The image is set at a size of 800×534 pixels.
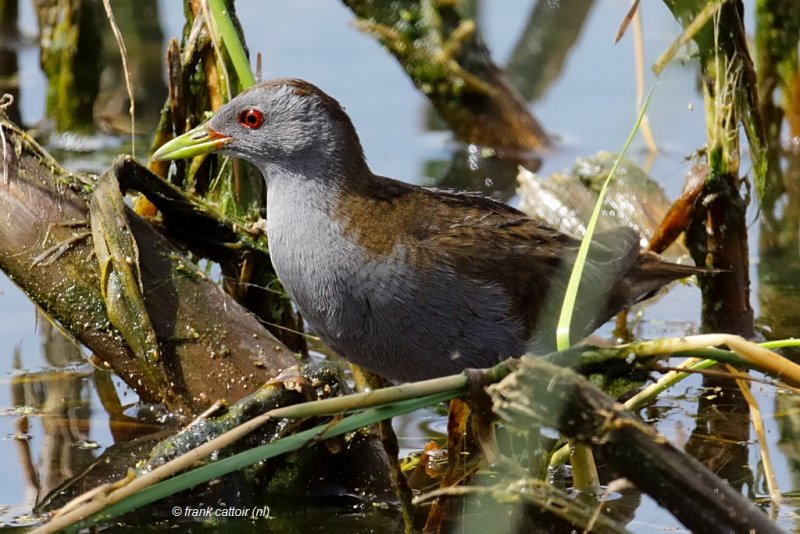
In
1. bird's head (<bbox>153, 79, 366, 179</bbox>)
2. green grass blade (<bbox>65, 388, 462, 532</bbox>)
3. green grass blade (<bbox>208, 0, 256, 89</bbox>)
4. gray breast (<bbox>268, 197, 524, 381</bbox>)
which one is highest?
green grass blade (<bbox>208, 0, 256, 89</bbox>)

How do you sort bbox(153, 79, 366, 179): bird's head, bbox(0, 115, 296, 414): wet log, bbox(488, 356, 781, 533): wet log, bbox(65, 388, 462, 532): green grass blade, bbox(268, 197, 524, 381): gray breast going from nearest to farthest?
bbox(488, 356, 781, 533): wet log → bbox(65, 388, 462, 532): green grass blade → bbox(268, 197, 524, 381): gray breast → bbox(153, 79, 366, 179): bird's head → bbox(0, 115, 296, 414): wet log

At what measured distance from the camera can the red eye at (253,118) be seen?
13.3 feet

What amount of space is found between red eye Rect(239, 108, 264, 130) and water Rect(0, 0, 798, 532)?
1.12 metres

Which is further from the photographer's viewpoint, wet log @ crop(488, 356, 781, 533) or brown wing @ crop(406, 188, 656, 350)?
brown wing @ crop(406, 188, 656, 350)

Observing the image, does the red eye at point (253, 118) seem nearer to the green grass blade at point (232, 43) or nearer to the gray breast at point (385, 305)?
the green grass blade at point (232, 43)

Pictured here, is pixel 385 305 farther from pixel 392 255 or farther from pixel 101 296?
pixel 101 296

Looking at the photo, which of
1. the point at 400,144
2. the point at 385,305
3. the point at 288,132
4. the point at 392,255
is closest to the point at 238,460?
the point at 385,305

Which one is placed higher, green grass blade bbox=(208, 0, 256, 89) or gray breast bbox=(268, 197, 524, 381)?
green grass blade bbox=(208, 0, 256, 89)

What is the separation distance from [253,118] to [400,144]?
3.43 meters

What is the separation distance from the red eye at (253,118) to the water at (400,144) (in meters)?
1.12

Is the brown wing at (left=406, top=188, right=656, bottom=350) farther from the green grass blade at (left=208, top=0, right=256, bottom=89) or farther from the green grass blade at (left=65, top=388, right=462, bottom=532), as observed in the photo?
the green grass blade at (left=65, top=388, right=462, bottom=532)

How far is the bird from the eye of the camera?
3.67m

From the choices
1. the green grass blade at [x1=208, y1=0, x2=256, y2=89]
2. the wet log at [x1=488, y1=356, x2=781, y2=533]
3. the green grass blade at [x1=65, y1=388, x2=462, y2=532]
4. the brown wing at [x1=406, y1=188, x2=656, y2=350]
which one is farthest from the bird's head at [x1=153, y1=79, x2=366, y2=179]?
the wet log at [x1=488, y1=356, x2=781, y2=533]

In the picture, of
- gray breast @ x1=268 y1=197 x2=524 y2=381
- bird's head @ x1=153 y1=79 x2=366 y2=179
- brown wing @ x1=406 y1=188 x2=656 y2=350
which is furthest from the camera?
bird's head @ x1=153 y1=79 x2=366 y2=179
